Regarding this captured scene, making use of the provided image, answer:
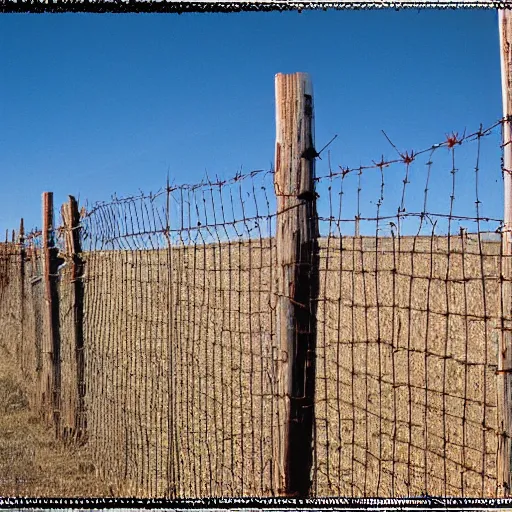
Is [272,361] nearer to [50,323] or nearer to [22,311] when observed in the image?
[50,323]

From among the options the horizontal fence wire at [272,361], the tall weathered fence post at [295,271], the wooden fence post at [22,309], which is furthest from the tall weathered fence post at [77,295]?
the tall weathered fence post at [295,271]

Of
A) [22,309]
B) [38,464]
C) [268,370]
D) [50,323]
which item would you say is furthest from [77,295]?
[22,309]

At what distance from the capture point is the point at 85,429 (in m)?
6.32

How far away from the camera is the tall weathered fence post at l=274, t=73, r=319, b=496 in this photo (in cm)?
292

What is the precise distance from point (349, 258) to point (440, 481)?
1213mm

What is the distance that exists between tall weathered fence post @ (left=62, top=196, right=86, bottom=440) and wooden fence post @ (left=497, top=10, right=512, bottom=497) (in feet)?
15.4

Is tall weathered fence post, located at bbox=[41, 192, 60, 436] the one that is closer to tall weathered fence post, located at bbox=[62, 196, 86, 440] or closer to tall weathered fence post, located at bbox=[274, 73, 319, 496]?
tall weathered fence post, located at bbox=[62, 196, 86, 440]

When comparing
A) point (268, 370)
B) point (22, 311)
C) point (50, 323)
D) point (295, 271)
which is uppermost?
point (295, 271)

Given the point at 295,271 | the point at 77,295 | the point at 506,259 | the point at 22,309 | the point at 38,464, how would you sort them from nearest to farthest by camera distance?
the point at 506,259, the point at 295,271, the point at 38,464, the point at 77,295, the point at 22,309

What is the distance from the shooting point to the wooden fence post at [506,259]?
2221 millimetres

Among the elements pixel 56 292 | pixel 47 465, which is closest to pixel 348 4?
pixel 47 465

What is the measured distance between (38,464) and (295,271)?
3867mm

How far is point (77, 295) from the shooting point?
6379 mm

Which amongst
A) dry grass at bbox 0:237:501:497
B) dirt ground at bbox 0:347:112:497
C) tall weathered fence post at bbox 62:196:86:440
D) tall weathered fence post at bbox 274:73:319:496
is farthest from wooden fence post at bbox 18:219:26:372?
tall weathered fence post at bbox 274:73:319:496
